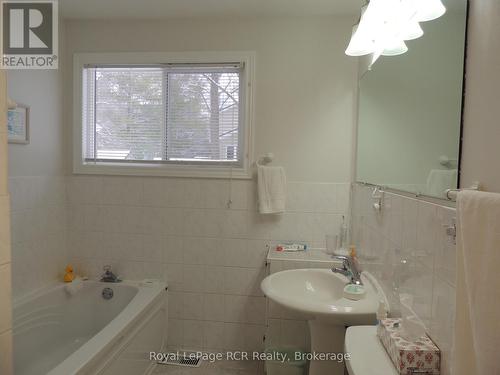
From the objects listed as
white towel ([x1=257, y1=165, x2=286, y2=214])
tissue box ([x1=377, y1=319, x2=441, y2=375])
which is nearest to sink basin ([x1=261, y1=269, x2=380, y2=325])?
tissue box ([x1=377, y1=319, x2=441, y2=375])

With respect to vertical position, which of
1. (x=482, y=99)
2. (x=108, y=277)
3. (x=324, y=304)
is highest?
(x=482, y=99)

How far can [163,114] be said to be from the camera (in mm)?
2473

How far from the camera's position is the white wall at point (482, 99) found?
74 cm

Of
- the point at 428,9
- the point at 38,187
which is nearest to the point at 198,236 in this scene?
the point at 38,187

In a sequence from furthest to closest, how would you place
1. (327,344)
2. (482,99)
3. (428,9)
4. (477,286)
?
1. (327,344)
2. (428,9)
3. (482,99)
4. (477,286)

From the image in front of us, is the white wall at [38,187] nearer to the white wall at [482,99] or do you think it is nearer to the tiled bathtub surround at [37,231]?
the tiled bathtub surround at [37,231]

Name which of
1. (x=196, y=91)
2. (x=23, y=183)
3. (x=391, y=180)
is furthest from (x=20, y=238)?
(x=391, y=180)

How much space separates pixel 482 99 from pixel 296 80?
65.2 inches

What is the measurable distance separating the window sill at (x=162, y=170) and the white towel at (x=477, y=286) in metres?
1.78

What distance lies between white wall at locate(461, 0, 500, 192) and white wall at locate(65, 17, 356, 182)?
1.48 meters

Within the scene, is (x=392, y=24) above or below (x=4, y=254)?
above

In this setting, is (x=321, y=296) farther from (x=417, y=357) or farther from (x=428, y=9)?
(x=428, y=9)

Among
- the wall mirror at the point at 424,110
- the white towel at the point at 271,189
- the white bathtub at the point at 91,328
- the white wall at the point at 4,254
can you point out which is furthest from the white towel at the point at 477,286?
the white towel at the point at 271,189

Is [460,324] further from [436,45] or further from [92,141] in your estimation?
[92,141]
